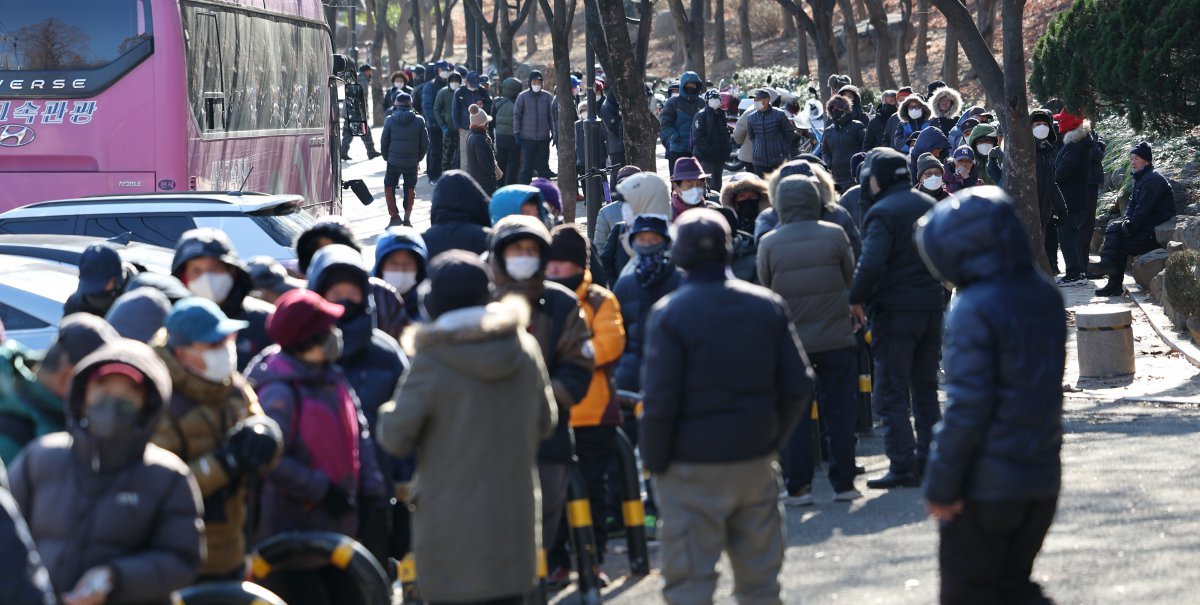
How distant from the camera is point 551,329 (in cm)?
639

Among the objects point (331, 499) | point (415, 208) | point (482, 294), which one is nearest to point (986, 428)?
point (482, 294)

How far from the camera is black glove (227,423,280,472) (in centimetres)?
483

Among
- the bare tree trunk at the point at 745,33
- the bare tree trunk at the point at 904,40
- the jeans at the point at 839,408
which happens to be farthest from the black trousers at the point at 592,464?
the bare tree trunk at the point at 745,33

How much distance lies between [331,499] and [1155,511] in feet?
15.1

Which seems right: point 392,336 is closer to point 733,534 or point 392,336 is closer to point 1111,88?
point 733,534

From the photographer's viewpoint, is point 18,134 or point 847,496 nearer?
point 847,496

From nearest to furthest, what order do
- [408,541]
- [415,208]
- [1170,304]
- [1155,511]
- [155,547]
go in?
1. [155,547]
2. [408,541]
3. [1155,511]
4. [1170,304]
5. [415,208]

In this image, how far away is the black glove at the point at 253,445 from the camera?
483cm

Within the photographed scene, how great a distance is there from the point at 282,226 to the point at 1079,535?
5.95m

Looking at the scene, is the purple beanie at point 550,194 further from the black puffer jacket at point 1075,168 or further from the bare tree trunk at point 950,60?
the bare tree trunk at point 950,60

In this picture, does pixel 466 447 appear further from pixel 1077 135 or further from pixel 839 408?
pixel 1077 135

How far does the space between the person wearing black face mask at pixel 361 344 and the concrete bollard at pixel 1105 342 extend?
7670 millimetres

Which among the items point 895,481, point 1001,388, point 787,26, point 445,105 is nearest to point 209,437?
point 1001,388

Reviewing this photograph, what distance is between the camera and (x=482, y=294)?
520cm
